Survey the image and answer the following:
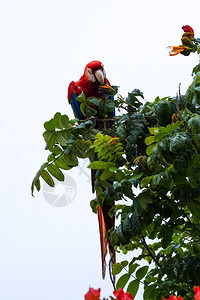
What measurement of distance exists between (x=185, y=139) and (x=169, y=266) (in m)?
0.45

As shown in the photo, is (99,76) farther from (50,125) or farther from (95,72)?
(50,125)

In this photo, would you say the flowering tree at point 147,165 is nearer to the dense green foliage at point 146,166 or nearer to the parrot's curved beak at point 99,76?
the dense green foliage at point 146,166

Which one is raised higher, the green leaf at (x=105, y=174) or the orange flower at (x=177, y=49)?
the orange flower at (x=177, y=49)

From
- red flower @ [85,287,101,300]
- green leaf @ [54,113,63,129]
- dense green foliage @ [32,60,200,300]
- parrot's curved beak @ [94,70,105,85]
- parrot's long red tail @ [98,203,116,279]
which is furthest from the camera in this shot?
parrot's curved beak @ [94,70,105,85]

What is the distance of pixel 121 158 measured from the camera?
1.09 m

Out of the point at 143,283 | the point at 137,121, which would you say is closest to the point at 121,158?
the point at 137,121

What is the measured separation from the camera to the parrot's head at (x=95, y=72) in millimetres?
1646

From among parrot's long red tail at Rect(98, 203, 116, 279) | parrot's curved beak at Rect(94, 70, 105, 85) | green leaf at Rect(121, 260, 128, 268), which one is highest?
parrot's curved beak at Rect(94, 70, 105, 85)

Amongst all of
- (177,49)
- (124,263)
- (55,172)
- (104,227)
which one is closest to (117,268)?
(124,263)

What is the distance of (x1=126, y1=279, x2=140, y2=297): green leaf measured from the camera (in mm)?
1173

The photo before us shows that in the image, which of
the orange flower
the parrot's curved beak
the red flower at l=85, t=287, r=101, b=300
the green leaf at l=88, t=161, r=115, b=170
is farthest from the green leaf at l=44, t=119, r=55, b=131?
the red flower at l=85, t=287, r=101, b=300

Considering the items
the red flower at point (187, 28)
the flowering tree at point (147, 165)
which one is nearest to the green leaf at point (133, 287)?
the flowering tree at point (147, 165)

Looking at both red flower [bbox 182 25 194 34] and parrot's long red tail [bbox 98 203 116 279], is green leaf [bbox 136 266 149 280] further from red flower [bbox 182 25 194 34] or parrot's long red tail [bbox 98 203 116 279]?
red flower [bbox 182 25 194 34]

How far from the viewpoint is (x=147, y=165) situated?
99 centimetres
